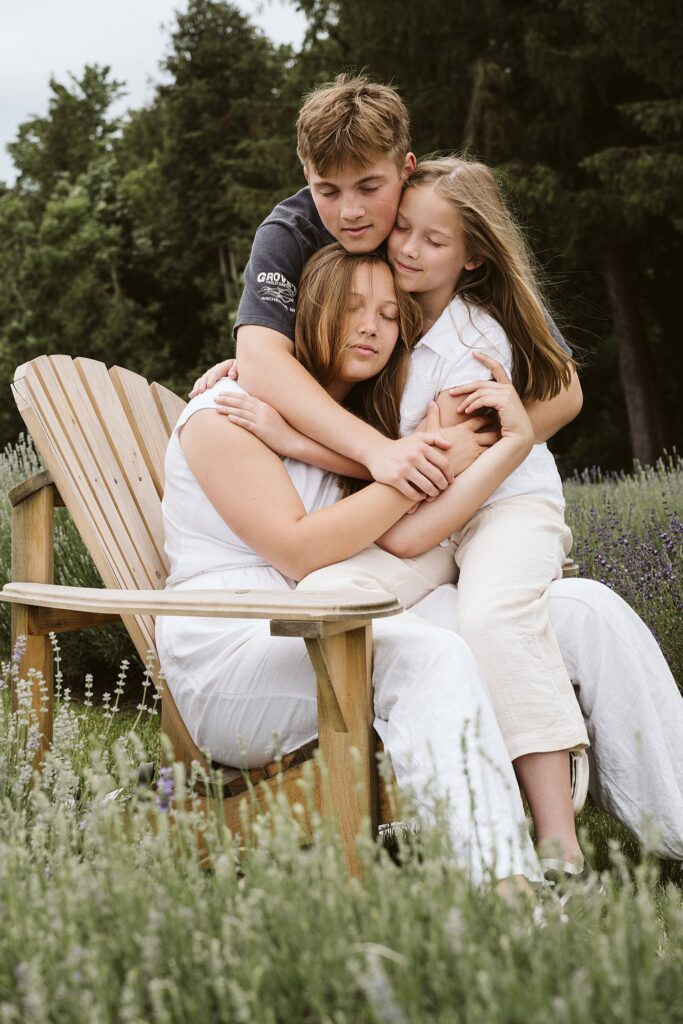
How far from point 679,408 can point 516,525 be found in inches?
556

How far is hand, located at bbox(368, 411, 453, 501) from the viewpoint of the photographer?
2516 millimetres

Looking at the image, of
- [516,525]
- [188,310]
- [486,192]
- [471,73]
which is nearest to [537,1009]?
[516,525]

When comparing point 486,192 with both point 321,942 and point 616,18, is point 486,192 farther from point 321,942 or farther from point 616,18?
point 616,18

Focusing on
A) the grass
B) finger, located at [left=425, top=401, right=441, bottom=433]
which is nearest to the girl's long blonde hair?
finger, located at [left=425, top=401, right=441, bottom=433]

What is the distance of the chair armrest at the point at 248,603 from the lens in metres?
1.95

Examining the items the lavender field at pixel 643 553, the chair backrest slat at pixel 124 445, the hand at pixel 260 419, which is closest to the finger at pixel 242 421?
the hand at pixel 260 419

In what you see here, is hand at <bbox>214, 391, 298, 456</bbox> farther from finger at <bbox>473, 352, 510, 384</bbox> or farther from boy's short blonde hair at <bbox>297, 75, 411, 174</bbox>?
boy's short blonde hair at <bbox>297, 75, 411, 174</bbox>

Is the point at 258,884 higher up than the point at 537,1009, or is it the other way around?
the point at 258,884

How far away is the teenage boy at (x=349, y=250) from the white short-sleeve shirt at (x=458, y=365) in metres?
0.17

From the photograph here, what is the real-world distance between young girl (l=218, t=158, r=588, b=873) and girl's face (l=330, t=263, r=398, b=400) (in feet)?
0.36

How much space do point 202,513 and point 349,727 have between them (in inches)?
31.5

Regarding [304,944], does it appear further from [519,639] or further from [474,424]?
[474,424]

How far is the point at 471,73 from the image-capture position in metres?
13.0

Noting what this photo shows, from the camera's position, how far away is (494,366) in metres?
2.78
